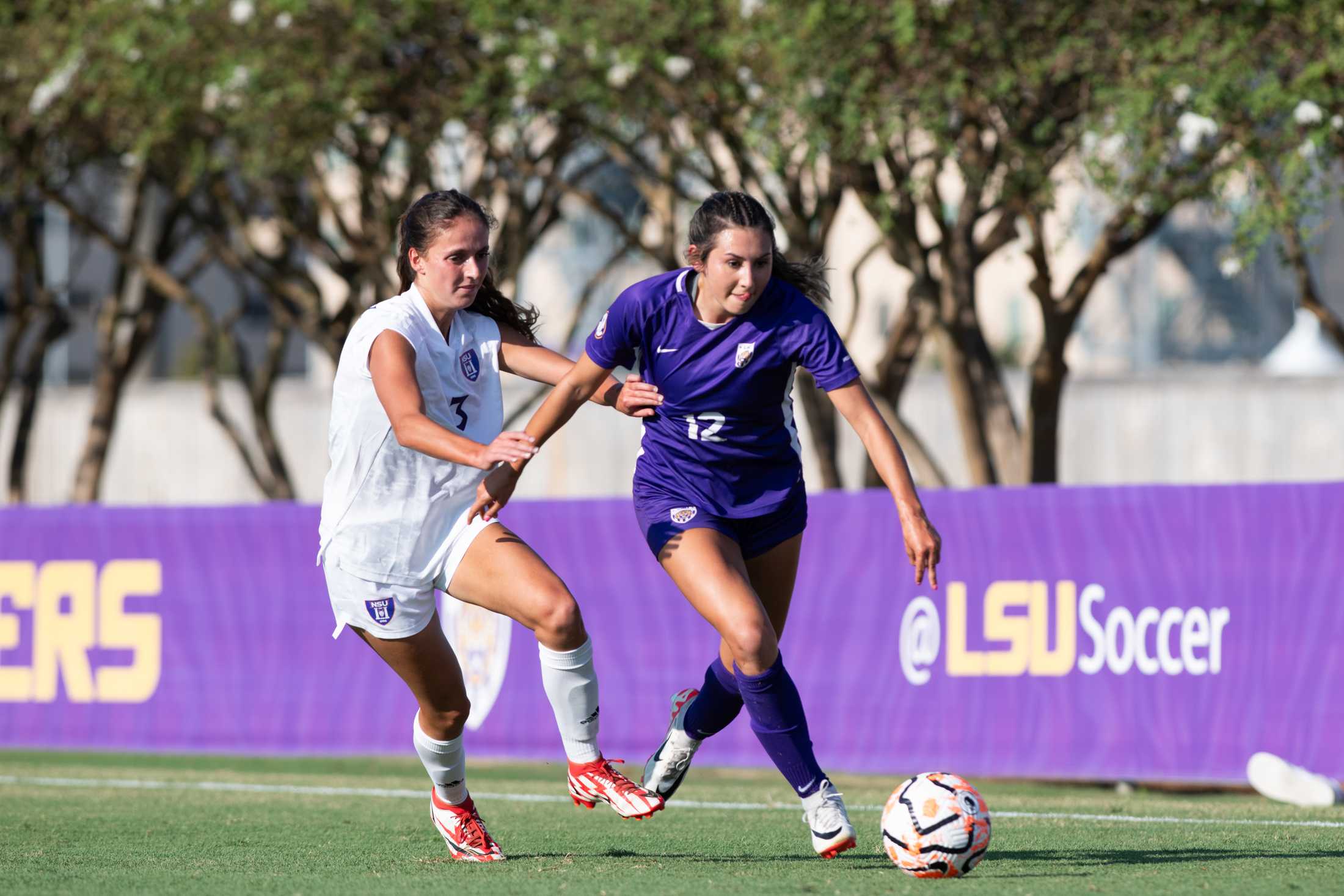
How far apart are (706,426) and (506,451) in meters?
0.89

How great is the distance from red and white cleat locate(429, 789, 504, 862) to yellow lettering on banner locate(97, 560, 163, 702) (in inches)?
270

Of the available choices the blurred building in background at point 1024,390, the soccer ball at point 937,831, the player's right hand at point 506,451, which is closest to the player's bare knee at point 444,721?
the player's right hand at point 506,451

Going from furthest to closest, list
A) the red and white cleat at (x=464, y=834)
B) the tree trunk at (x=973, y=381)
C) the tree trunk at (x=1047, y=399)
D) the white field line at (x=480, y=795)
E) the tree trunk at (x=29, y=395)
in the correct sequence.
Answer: the tree trunk at (x=29, y=395) → the tree trunk at (x=1047, y=399) → the tree trunk at (x=973, y=381) → the white field line at (x=480, y=795) → the red and white cleat at (x=464, y=834)

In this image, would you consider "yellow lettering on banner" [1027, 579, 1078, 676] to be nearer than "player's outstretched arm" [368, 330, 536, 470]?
No

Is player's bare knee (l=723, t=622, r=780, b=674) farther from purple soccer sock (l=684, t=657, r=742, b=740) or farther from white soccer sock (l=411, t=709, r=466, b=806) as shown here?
white soccer sock (l=411, t=709, r=466, b=806)

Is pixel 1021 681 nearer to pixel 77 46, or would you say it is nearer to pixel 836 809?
Result: pixel 836 809

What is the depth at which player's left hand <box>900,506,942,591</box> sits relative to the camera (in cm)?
618

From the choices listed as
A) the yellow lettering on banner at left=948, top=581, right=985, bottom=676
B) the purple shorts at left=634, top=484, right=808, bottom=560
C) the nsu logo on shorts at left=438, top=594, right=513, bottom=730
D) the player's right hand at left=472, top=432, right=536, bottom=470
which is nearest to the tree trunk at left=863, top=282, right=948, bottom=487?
the nsu logo on shorts at left=438, top=594, right=513, bottom=730

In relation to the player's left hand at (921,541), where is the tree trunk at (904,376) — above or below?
below

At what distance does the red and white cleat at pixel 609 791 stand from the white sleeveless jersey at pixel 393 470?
837mm

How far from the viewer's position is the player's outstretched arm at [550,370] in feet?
21.7

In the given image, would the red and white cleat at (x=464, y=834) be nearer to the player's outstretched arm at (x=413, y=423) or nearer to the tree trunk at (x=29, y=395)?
the player's outstretched arm at (x=413, y=423)

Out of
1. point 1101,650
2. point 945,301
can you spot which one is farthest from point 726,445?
point 945,301

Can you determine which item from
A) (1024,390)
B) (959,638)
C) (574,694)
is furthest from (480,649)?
(1024,390)
